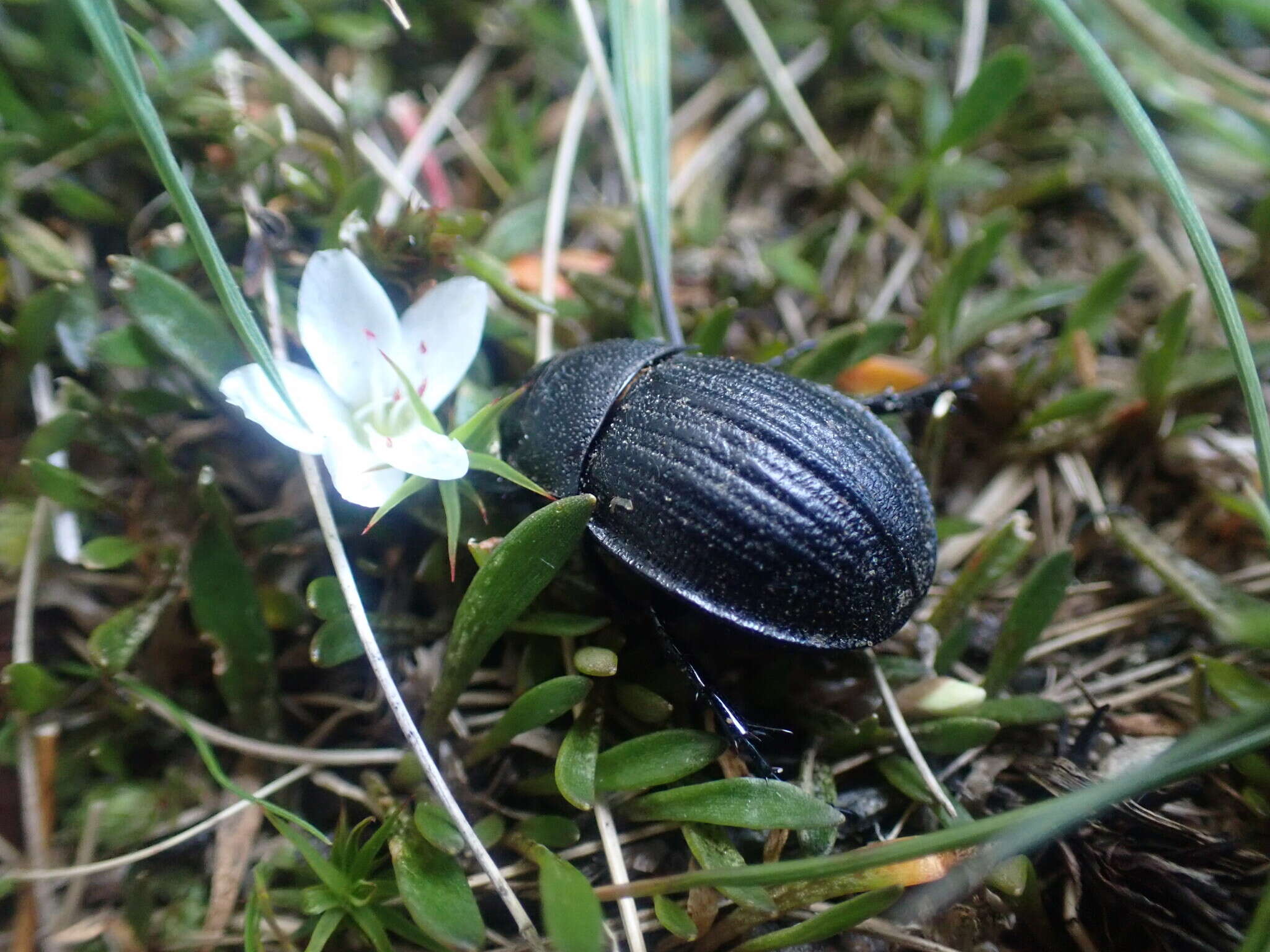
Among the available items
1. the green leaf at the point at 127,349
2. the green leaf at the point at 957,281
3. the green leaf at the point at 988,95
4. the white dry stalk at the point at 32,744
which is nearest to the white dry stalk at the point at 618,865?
the white dry stalk at the point at 32,744

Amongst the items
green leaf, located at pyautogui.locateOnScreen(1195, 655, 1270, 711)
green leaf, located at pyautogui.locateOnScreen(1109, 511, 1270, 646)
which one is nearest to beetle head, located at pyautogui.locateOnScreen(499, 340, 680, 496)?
green leaf, located at pyautogui.locateOnScreen(1109, 511, 1270, 646)

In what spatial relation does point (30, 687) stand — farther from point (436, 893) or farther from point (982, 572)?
point (982, 572)

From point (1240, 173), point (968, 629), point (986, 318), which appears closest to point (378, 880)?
point (968, 629)

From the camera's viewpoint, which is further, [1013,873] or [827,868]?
[1013,873]

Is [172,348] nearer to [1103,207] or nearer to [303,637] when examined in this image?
[303,637]

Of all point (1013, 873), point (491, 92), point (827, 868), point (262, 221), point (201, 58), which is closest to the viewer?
point (827, 868)

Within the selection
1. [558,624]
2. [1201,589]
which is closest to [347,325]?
[558,624]
